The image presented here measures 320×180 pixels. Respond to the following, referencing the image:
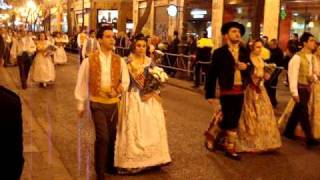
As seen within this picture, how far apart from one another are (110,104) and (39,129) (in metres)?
3.49

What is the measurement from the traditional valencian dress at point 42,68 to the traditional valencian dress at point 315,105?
9.56 m

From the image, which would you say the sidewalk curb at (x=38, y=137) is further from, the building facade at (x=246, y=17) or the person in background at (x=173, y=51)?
the building facade at (x=246, y=17)

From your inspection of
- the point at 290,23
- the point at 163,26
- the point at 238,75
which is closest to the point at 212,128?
the point at 238,75

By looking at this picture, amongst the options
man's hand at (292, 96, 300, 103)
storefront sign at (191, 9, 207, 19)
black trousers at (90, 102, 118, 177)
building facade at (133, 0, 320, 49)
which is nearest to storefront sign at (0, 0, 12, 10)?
building facade at (133, 0, 320, 49)

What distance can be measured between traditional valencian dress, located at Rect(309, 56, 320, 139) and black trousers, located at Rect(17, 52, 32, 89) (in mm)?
9173

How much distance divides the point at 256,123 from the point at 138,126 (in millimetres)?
2115

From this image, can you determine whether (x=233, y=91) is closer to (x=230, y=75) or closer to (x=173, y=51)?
(x=230, y=75)

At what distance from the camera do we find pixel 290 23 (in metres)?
21.1

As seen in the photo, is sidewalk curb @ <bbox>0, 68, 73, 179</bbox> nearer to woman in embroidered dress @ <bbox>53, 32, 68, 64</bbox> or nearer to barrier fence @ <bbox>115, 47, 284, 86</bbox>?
barrier fence @ <bbox>115, 47, 284, 86</bbox>

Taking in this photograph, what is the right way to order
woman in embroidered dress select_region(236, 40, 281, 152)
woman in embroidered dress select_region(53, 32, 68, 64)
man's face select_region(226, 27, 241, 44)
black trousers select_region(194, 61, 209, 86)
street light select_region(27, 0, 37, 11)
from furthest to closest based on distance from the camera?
street light select_region(27, 0, 37, 11)
woman in embroidered dress select_region(53, 32, 68, 64)
black trousers select_region(194, 61, 209, 86)
woman in embroidered dress select_region(236, 40, 281, 152)
man's face select_region(226, 27, 241, 44)

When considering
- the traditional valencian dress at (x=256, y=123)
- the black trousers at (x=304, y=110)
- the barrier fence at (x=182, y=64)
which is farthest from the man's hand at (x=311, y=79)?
the barrier fence at (x=182, y=64)

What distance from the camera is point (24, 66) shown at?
52.4 feet

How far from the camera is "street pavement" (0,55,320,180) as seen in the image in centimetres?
674

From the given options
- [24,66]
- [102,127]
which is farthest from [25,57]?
[102,127]
